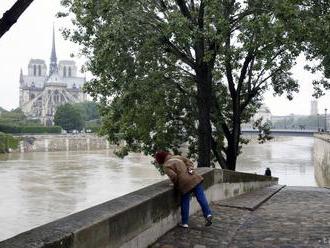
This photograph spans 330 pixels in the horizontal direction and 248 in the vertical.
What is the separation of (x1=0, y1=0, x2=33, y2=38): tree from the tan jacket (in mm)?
3906

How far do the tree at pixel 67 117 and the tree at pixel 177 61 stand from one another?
13003 cm

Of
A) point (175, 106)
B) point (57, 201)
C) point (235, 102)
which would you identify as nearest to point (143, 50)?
point (175, 106)

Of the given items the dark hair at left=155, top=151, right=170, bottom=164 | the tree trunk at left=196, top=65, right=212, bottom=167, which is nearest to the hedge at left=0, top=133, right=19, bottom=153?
the tree trunk at left=196, top=65, right=212, bottom=167

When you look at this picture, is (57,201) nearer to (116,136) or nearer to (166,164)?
(116,136)

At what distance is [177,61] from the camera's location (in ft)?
62.5

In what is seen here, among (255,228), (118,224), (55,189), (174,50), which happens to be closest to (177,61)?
(174,50)

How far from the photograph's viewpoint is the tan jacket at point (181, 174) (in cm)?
819

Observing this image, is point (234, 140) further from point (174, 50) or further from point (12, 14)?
point (12, 14)

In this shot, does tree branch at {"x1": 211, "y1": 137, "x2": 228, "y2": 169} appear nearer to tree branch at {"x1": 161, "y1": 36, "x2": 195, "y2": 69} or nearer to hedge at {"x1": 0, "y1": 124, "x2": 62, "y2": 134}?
tree branch at {"x1": 161, "y1": 36, "x2": 195, "y2": 69}

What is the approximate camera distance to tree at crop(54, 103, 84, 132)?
14875 cm

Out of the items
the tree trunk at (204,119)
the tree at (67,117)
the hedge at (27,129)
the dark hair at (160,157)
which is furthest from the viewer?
the tree at (67,117)

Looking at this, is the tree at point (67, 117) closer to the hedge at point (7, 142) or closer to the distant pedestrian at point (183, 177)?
the hedge at point (7, 142)

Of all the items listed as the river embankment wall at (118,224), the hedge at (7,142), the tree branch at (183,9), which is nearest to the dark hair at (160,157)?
the river embankment wall at (118,224)

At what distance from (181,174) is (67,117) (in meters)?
145
